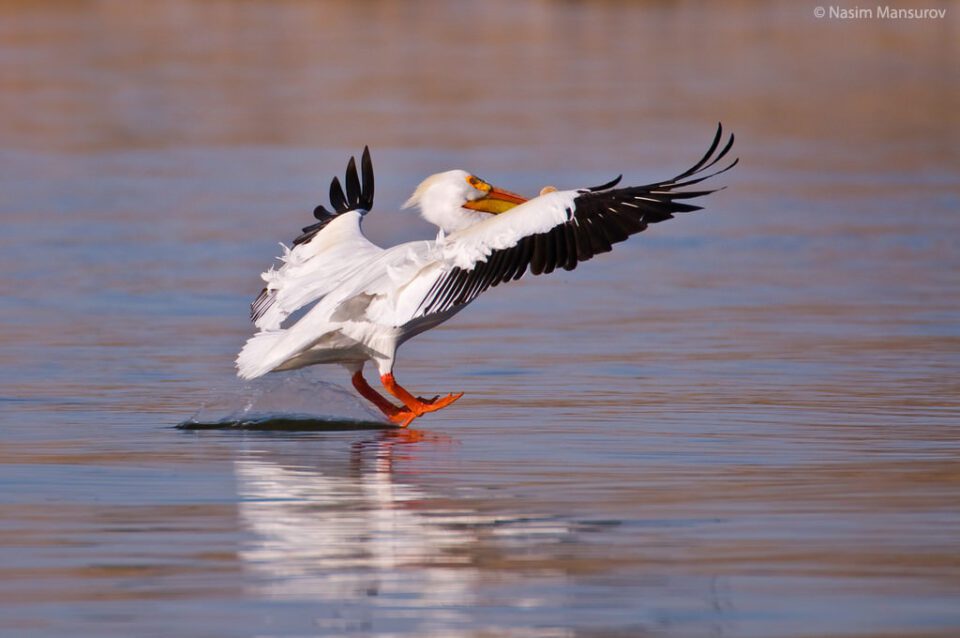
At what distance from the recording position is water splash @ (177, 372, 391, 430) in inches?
382

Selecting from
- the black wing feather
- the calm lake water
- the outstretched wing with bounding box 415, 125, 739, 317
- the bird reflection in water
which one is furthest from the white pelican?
→ the bird reflection in water

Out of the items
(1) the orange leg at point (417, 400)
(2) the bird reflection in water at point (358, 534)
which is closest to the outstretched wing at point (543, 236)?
(1) the orange leg at point (417, 400)

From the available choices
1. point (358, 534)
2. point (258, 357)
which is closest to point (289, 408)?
point (258, 357)

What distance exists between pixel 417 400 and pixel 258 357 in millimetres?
818

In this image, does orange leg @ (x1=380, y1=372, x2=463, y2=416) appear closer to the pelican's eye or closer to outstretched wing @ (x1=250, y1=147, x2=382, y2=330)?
A: outstretched wing @ (x1=250, y1=147, x2=382, y2=330)

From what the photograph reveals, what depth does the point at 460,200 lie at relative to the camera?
10422 mm

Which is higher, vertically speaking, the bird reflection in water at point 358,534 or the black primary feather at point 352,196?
the black primary feather at point 352,196

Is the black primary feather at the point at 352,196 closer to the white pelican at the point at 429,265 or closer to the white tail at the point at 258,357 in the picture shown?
the white pelican at the point at 429,265

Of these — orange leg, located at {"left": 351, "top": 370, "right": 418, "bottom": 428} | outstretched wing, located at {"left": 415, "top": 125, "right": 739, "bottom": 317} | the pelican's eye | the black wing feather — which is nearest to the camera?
outstretched wing, located at {"left": 415, "top": 125, "right": 739, "bottom": 317}

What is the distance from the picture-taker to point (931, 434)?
8961 millimetres

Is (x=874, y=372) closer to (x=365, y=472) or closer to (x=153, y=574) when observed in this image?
(x=365, y=472)

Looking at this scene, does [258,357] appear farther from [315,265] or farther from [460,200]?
[460,200]

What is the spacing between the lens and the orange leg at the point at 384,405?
9.88 meters

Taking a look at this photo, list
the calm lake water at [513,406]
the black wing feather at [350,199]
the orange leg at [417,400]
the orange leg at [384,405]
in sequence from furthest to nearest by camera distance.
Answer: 1. the black wing feather at [350,199]
2. the orange leg at [384,405]
3. the orange leg at [417,400]
4. the calm lake water at [513,406]
